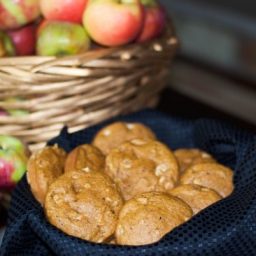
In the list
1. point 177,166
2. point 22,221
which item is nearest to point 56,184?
point 22,221

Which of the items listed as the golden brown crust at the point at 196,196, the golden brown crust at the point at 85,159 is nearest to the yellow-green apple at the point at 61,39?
the golden brown crust at the point at 85,159

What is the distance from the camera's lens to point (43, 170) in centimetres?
69

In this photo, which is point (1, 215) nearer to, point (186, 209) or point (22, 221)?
point (22, 221)

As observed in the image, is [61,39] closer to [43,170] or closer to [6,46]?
[6,46]

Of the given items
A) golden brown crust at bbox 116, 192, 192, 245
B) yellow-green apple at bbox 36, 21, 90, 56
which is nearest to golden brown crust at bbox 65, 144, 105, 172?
golden brown crust at bbox 116, 192, 192, 245

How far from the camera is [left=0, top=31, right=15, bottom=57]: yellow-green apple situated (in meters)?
0.87

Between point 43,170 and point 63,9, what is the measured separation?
342mm

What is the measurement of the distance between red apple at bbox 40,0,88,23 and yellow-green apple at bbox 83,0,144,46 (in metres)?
0.02

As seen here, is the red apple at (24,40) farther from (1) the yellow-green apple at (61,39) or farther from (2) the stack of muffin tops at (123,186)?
(2) the stack of muffin tops at (123,186)

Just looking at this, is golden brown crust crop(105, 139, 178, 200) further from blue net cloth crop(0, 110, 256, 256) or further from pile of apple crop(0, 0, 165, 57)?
pile of apple crop(0, 0, 165, 57)

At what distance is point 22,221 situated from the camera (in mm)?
639

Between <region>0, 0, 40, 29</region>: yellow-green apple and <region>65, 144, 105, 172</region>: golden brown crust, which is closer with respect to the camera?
<region>65, 144, 105, 172</region>: golden brown crust

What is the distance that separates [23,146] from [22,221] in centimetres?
20

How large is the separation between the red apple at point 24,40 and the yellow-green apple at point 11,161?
19 cm
